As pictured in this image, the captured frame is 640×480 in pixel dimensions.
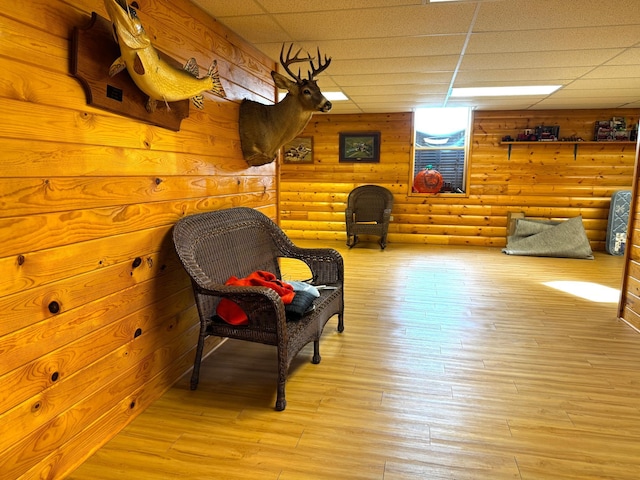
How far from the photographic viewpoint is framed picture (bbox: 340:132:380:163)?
756 centimetres

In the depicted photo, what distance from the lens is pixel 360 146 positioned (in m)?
7.61

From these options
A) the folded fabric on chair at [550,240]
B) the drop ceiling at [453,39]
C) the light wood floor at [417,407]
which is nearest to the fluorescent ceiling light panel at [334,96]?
the drop ceiling at [453,39]

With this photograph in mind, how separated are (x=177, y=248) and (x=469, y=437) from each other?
1669mm

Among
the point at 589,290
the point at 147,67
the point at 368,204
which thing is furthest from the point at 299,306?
the point at 368,204

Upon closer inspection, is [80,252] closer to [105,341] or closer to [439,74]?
[105,341]

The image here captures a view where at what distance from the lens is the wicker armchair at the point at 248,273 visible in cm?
221

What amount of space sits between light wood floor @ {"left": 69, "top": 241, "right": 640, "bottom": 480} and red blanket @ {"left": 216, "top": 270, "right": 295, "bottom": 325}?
1.39 feet

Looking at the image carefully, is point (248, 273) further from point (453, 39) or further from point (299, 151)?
point (299, 151)

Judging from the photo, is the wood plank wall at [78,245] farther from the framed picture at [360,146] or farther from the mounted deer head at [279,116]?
the framed picture at [360,146]

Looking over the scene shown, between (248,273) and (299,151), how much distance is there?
529 centimetres

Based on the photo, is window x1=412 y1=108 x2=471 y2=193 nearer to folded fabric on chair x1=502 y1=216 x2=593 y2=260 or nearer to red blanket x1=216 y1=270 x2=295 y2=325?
folded fabric on chair x1=502 y1=216 x2=593 y2=260

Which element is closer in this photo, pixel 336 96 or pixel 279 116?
pixel 279 116

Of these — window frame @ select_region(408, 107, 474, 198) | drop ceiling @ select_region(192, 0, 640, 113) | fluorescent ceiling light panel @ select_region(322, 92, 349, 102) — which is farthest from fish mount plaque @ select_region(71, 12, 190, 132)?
window frame @ select_region(408, 107, 474, 198)

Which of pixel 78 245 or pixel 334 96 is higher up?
pixel 334 96
